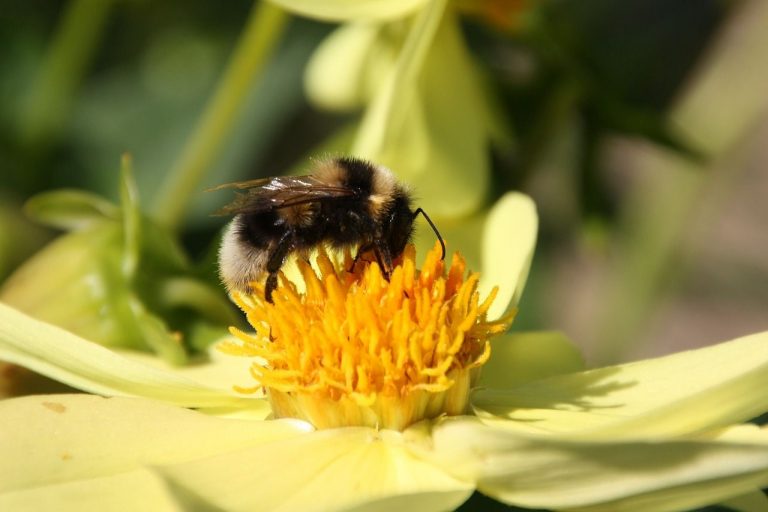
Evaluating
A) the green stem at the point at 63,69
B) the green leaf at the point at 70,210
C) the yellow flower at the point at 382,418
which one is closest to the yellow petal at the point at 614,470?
the yellow flower at the point at 382,418

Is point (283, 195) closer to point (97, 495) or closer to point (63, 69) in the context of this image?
point (97, 495)

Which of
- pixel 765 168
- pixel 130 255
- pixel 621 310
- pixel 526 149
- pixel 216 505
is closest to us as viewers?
pixel 216 505

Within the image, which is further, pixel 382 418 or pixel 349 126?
pixel 349 126

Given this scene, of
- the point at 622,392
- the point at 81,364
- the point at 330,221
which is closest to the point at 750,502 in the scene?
the point at 622,392

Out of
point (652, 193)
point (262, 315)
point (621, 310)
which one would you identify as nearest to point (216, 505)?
point (262, 315)

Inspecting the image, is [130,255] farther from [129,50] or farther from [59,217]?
[129,50]

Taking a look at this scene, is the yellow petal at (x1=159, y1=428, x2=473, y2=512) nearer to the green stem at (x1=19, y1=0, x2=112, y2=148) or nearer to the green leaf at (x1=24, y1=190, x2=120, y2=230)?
the green leaf at (x1=24, y1=190, x2=120, y2=230)
